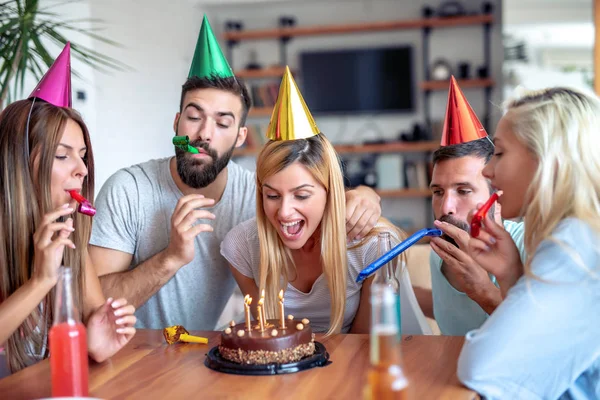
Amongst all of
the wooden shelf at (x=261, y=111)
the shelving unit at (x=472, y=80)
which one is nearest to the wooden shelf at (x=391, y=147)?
the shelving unit at (x=472, y=80)

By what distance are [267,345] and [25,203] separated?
768 millimetres

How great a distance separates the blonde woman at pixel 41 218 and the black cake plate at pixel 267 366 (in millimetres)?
243

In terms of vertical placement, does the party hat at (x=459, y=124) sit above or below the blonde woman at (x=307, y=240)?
above

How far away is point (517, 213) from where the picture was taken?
156cm

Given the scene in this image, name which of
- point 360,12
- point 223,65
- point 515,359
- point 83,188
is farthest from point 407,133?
point 515,359

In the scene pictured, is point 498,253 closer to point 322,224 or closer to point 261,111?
point 322,224

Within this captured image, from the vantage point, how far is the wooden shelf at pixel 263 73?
650 centimetres

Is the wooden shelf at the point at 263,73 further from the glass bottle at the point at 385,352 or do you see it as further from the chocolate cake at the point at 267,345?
the glass bottle at the point at 385,352

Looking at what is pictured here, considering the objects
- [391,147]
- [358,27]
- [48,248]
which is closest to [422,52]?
[358,27]

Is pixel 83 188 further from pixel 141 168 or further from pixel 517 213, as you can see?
pixel 517 213

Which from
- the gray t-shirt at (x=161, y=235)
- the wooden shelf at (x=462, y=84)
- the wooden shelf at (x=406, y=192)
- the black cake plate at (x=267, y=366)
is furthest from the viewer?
the wooden shelf at (x=406, y=192)

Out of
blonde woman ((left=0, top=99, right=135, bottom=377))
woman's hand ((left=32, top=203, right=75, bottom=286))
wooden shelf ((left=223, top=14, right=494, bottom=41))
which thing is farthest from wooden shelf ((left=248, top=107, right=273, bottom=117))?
woman's hand ((left=32, top=203, right=75, bottom=286))

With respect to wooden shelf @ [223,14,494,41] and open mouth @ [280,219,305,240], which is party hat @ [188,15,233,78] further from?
wooden shelf @ [223,14,494,41]

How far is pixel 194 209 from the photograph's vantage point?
246 centimetres
